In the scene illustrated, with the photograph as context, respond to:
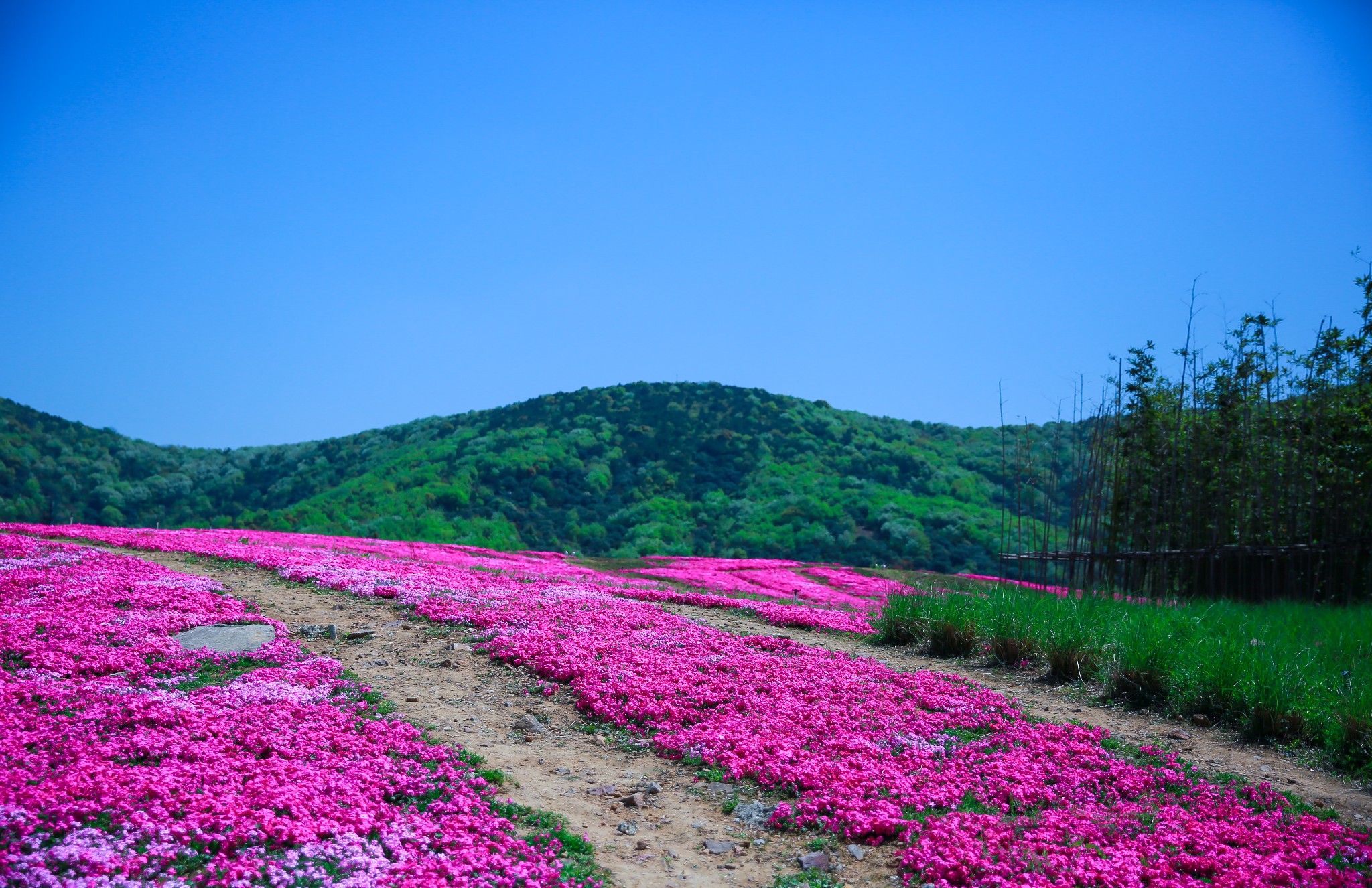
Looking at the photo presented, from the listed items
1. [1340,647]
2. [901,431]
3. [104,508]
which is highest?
[901,431]

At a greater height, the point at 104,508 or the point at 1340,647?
the point at 1340,647

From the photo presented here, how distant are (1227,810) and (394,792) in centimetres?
541

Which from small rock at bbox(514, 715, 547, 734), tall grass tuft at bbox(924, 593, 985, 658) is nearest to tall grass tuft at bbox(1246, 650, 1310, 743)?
tall grass tuft at bbox(924, 593, 985, 658)

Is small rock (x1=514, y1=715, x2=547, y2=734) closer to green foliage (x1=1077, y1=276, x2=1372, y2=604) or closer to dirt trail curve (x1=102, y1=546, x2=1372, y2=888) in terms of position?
dirt trail curve (x1=102, y1=546, x2=1372, y2=888)

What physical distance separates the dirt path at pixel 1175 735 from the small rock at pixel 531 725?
178 inches

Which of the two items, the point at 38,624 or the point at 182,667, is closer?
the point at 182,667

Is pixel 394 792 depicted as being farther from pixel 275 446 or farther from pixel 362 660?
pixel 275 446

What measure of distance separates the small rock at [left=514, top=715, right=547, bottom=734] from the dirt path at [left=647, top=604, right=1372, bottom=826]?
4519mm

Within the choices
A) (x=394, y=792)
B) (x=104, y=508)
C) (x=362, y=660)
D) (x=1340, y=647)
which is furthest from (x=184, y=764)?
(x=104, y=508)

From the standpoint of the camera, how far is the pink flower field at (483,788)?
4047mm

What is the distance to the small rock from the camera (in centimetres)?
676

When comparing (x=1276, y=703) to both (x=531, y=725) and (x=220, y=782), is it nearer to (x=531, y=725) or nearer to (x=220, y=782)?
(x=531, y=725)

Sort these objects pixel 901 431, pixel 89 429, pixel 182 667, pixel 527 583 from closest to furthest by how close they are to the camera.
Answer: pixel 182 667 → pixel 527 583 → pixel 89 429 → pixel 901 431

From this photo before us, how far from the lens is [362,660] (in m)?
8.57
